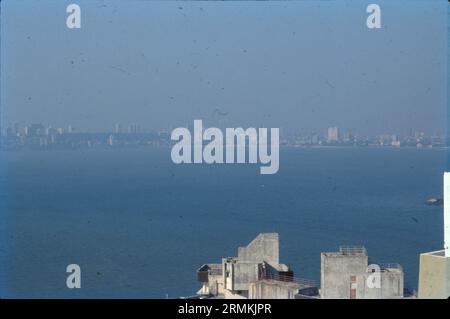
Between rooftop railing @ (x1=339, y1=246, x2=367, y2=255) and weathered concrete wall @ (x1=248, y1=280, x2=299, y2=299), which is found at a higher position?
rooftop railing @ (x1=339, y1=246, x2=367, y2=255)

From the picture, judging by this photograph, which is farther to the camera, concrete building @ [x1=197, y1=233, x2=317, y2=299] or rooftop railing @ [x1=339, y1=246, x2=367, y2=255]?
rooftop railing @ [x1=339, y1=246, x2=367, y2=255]

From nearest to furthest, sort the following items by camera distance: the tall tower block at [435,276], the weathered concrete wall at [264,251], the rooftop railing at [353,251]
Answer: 1. the tall tower block at [435,276]
2. the rooftop railing at [353,251]
3. the weathered concrete wall at [264,251]

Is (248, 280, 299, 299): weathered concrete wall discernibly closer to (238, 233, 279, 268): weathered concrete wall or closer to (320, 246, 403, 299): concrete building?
(320, 246, 403, 299): concrete building

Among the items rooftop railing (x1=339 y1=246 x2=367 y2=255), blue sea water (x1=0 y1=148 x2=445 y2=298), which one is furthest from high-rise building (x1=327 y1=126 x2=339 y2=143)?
rooftop railing (x1=339 y1=246 x2=367 y2=255)

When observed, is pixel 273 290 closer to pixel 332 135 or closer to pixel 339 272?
pixel 339 272

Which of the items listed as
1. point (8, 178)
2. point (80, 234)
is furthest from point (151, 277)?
point (8, 178)

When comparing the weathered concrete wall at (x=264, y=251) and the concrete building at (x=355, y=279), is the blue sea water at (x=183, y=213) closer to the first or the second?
the weathered concrete wall at (x=264, y=251)

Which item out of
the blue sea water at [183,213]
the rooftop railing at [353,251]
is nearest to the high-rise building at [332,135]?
the blue sea water at [183,213]

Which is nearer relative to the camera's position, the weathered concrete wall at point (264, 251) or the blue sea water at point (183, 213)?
the weathered concrete wall at point (264, 251)
